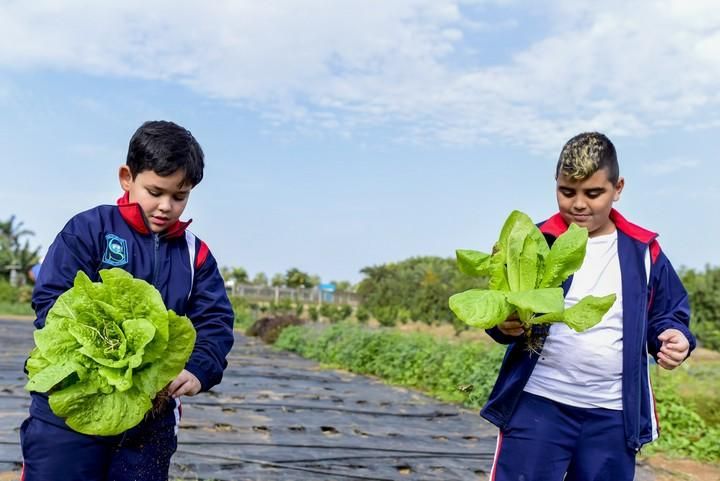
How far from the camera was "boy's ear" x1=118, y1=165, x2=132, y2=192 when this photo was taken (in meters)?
2.11

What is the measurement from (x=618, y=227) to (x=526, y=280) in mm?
601

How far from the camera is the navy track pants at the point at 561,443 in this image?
231 cm

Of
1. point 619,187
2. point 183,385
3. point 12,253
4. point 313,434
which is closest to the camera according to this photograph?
point 183,385

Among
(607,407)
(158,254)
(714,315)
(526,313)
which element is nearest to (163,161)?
(158,254)

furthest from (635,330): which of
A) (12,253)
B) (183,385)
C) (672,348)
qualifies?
(12,253)

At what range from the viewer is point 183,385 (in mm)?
1939

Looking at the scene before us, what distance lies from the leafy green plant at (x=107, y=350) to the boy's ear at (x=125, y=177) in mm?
419

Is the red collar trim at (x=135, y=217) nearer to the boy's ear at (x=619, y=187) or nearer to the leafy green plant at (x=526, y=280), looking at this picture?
the leafy green plant at (x=526, y=280)

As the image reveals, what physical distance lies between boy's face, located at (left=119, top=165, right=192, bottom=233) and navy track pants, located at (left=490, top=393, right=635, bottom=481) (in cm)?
119

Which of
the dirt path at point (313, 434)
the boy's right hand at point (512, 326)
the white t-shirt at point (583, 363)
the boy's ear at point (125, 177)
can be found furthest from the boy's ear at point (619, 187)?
the dirt path at point (313, 434)

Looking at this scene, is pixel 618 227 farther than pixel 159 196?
Yes

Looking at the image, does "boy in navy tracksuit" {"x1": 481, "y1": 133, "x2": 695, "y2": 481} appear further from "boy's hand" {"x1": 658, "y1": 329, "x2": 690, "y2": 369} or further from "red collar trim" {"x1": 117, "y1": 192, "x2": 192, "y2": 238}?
"red collar trim" {"x1": 117, "y1": 192, "x2": 192, "y2": 238}

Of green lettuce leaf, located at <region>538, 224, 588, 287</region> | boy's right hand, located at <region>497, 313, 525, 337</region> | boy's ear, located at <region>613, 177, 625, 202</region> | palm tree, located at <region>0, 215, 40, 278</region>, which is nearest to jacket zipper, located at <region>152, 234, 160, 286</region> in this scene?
boy's right hand, located at <region>497, 313, 525, 337</region>

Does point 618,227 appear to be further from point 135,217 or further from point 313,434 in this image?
point 313,434
